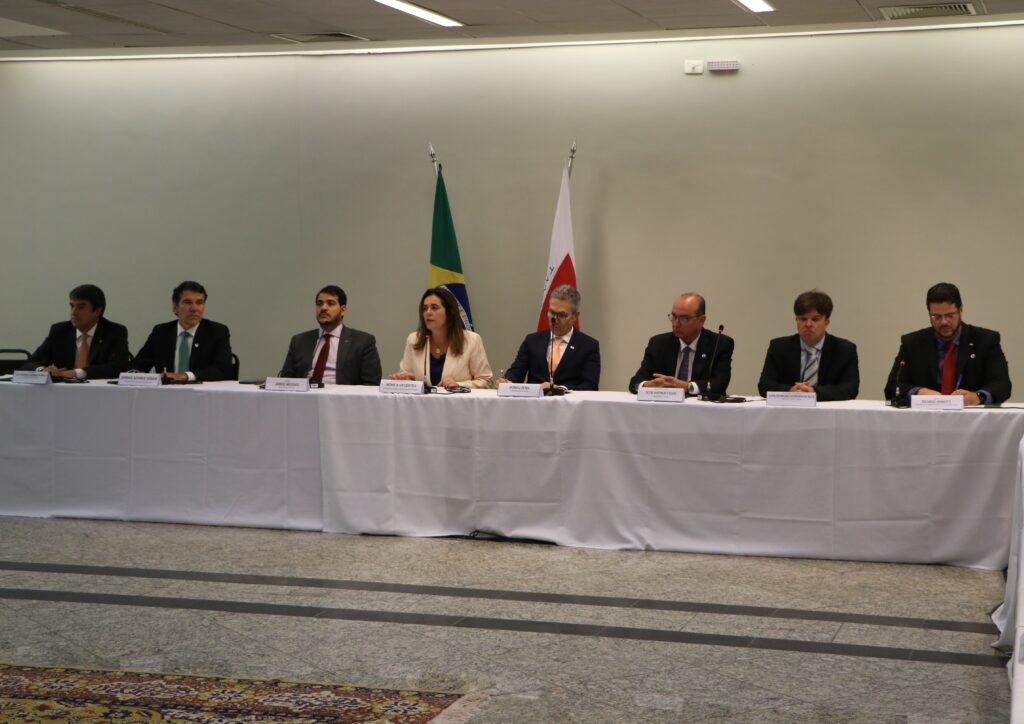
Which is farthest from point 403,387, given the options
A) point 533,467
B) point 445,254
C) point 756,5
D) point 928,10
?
point 928,10

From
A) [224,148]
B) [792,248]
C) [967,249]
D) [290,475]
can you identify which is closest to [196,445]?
[290,475]

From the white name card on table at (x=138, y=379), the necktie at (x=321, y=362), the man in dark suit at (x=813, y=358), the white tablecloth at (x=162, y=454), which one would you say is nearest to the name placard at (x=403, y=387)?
the white tablecloth at (x=162, y=454)

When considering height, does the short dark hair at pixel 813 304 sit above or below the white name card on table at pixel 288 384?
above

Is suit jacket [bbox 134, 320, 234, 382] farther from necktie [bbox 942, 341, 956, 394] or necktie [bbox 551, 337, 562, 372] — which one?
necktie [bbox 942, 341, 956, 394]

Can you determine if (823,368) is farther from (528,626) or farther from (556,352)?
(528,626)

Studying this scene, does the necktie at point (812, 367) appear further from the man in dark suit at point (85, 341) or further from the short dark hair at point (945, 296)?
the man in dark suit at point (85, 341)

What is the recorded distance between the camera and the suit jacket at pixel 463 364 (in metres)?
6.02

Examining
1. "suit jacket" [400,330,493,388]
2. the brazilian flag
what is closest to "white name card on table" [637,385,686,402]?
"suit jacket" [400,330,493,388]

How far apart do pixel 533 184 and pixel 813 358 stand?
2649mm

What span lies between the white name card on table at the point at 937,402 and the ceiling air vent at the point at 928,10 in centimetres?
244

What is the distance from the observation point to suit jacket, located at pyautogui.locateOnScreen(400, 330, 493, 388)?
6.02 meters

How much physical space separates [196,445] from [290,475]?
488mm

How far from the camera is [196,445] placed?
18.7 ft

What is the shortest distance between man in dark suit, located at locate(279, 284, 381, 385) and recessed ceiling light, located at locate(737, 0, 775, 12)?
256 cm
